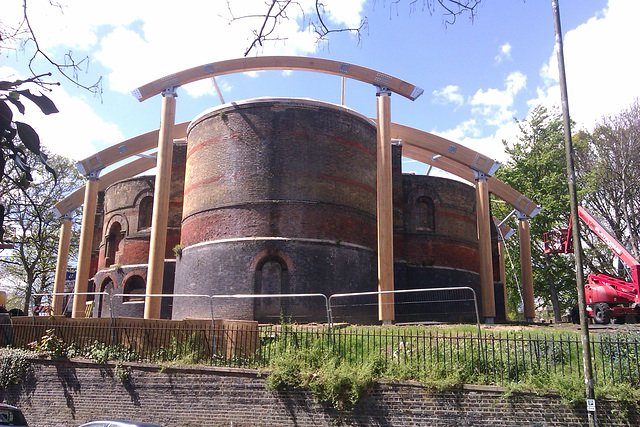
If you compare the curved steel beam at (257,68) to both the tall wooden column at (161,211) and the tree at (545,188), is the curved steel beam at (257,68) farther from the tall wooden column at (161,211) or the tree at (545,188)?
the tree at (545,188)

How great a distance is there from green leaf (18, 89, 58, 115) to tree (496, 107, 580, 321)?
30619 millimetres

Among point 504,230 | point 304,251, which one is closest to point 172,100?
point 304,251

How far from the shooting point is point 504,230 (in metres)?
32.6

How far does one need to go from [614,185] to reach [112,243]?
2591 centimetres

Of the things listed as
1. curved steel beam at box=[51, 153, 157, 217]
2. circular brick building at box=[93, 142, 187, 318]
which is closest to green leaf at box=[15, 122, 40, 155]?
circular brick building at box=[93, 142, 187, 318]

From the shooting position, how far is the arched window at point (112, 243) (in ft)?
91.3

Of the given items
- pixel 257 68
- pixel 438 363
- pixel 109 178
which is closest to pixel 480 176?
pixel 257 68

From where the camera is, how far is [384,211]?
1931 cm

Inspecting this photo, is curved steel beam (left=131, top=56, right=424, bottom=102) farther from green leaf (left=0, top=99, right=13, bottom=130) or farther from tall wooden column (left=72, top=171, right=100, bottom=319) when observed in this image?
green leaf (left=0, top=99, right=13, bottom=130)

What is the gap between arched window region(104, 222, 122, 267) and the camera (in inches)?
1096

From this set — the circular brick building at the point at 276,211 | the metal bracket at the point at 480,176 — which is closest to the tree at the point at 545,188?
the metal bracket at the point at 480,176

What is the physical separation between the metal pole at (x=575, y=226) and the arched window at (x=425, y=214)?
53.5 feet

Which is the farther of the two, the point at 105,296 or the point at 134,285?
the point at 105,296

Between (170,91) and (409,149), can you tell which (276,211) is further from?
(409,149)
